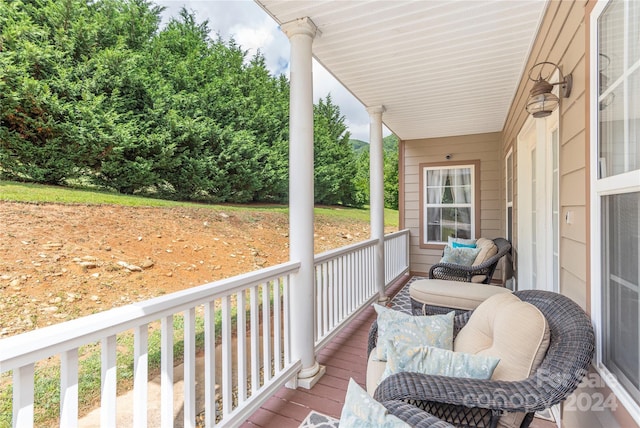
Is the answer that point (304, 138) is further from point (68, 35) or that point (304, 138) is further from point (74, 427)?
point (68, 35)

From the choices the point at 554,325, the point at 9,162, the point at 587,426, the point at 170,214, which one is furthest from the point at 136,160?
the point at 587,426

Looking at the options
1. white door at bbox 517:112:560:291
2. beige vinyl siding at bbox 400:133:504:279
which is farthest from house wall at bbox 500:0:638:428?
beige vinyl siding at bbox 400:133:504:279

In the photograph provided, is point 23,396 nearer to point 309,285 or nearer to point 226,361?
point 226,361

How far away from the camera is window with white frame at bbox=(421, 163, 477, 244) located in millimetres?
5793

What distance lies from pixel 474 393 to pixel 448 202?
5313 millimetres

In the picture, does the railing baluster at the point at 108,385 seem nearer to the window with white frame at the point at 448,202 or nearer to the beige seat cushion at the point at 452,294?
the beige seat cushion at the point at 452,294

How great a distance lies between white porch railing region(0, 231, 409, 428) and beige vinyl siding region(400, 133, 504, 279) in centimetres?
348

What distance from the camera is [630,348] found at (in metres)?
1.08

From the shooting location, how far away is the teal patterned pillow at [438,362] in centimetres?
128

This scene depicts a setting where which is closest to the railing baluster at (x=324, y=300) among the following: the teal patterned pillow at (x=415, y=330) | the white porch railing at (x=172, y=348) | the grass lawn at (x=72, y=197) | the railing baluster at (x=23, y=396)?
the white porch railing at (x=172, y=348)

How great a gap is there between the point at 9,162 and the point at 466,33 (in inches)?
155

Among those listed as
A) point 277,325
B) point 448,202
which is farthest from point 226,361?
point 448,202

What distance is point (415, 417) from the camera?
98 cm

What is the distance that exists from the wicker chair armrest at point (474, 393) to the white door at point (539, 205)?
4.38 feet
